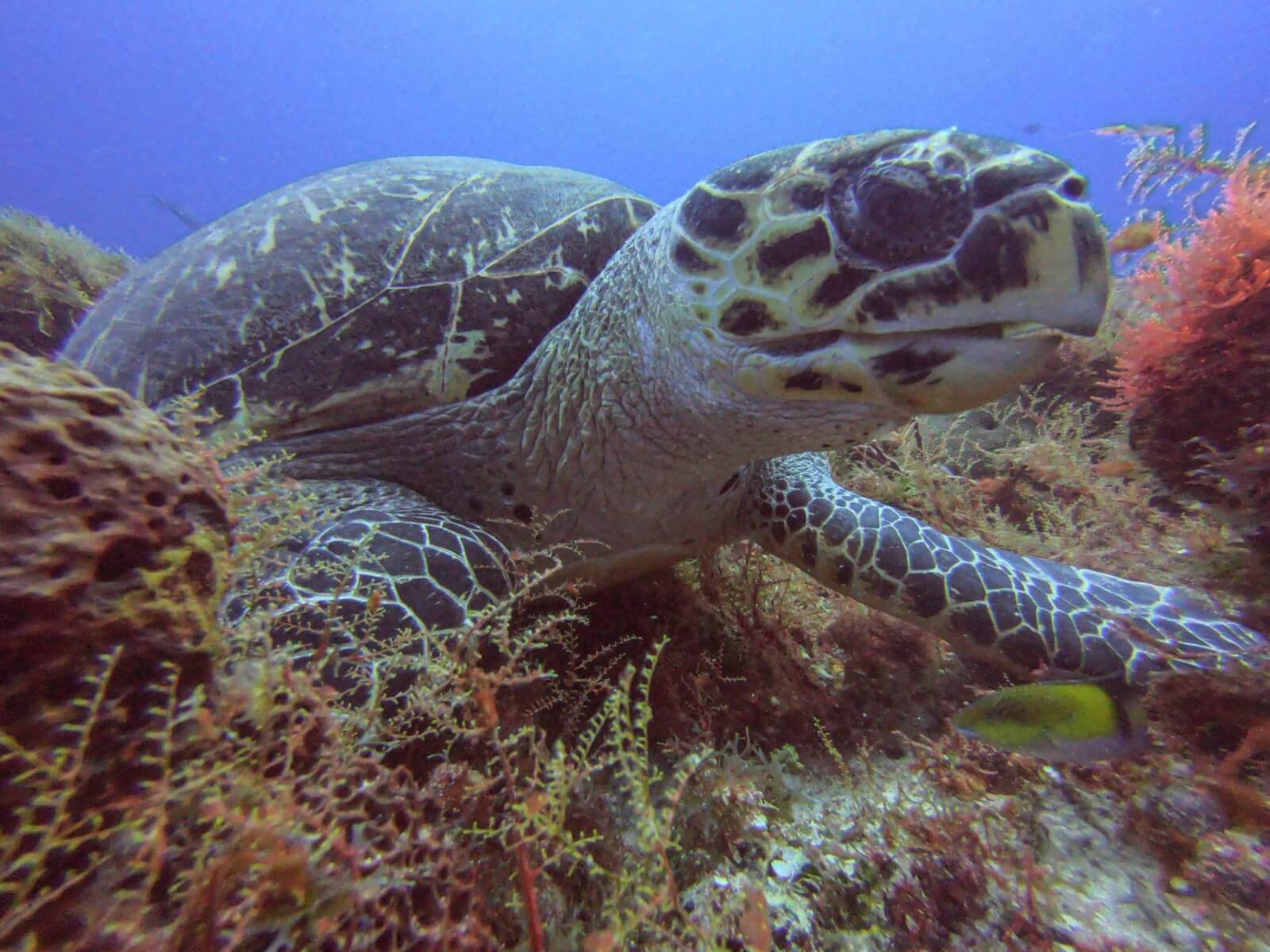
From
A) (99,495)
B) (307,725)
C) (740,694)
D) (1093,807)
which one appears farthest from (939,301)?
(99,495)

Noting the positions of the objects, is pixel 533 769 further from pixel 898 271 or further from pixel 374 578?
pixel 898 271

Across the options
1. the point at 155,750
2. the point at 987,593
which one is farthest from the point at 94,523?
the point at 987,593

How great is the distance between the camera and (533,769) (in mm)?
1307

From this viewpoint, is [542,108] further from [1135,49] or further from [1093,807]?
[1093,807]

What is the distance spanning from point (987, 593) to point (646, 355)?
53.1 inches

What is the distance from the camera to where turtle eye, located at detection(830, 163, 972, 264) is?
1295 mm

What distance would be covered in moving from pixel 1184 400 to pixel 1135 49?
12195cm

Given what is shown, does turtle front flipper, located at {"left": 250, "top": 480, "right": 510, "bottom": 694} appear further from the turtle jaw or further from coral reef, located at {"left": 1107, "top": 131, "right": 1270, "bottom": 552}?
coral reef, located at {"left": 1107, "top": 131, "right": 1270, "bottom": 552}

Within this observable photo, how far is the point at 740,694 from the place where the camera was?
1.93m

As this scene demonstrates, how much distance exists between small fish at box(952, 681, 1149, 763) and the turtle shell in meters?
1.80

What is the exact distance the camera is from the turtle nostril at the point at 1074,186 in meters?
1.25

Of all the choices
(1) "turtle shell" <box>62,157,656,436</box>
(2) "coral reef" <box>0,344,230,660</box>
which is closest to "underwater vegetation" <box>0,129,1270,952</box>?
(2) "coral reef" <box>0,344,230,660</box>

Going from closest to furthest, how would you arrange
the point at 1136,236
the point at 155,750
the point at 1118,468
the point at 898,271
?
the point at 155,750, the point at 898,271, the point at 1118,468, the point at 1136,236

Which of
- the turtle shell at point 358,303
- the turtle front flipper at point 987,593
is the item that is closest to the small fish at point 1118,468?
the turtle front flipper at point 987,593
